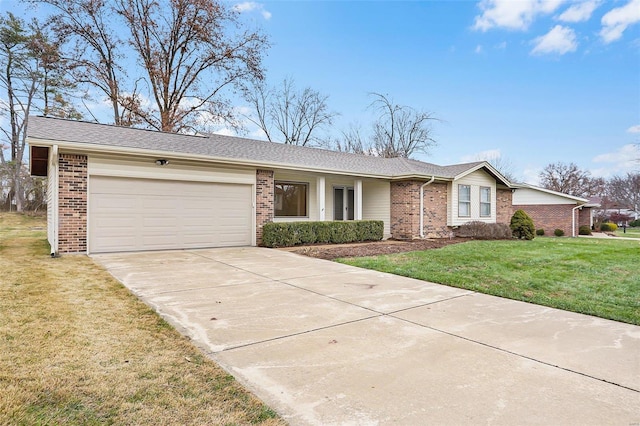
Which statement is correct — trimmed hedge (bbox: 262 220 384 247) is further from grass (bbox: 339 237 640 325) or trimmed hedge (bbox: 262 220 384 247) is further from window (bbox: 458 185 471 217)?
window (bbox: 458 185 471 217)

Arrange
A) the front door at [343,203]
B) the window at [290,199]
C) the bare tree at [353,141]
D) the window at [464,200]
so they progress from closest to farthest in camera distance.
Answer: the window at [290,199] → the front door at [343,203] → the window at [464,200] → the bare tree at [353,141]

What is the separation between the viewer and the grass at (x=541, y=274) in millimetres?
5055

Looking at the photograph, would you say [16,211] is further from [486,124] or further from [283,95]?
[486,124]

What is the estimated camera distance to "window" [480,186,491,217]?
1734cm

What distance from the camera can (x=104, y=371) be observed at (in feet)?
8.86

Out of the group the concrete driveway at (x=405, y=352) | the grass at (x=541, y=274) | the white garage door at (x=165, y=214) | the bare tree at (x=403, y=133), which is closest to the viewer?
the concrete driveway at (x=405, y=352)

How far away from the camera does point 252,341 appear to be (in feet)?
11.3

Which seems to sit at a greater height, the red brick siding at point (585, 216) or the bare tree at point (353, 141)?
the bare tree at point (353, 141)

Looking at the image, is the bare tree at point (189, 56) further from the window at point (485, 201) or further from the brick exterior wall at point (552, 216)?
the brick exterior wall at point (552, 216)

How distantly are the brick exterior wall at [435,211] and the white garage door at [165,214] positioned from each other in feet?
25.4

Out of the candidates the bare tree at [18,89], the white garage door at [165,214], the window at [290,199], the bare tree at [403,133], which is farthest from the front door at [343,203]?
the bare tree at [18,89]

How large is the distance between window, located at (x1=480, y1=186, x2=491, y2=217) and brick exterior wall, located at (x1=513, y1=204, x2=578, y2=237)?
861 centimetres

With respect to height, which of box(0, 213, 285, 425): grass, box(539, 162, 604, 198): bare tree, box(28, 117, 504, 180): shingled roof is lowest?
box(0, 213, 285, 425): grass

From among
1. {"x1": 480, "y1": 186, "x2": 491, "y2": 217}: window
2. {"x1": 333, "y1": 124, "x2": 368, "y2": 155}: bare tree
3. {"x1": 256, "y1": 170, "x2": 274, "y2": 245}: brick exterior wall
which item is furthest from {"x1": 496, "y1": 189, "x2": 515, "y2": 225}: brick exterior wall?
{"x1": 333, "y1": 124, "x2": 368, "y2": 155}: bare tree
